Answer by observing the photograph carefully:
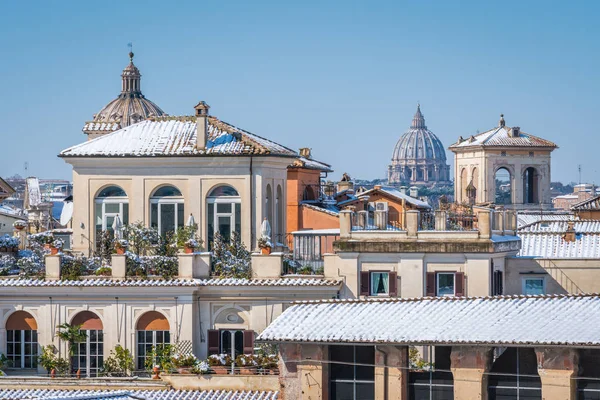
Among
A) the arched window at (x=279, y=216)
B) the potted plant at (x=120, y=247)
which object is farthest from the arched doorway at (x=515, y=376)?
the arched window at (x=279, y=216)

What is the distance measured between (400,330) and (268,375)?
→ 192 inches

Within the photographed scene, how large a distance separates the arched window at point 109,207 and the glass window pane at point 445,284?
34.0 feet

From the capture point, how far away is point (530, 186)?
108 metres

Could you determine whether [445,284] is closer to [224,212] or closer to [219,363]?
[219,363]

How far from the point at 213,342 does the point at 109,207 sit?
23.2 ft

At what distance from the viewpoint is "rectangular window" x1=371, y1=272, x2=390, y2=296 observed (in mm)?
46094

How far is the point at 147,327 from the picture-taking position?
4675 centimetres

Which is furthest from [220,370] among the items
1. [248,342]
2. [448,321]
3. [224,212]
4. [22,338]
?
[224,212]

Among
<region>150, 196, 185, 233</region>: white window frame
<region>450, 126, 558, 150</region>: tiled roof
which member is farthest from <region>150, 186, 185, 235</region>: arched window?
<region>450, 126, 558, 150</region>: tiled roof

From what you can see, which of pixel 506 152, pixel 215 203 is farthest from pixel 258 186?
pixel 506 152

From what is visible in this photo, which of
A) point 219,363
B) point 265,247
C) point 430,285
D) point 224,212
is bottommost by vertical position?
point 219,363

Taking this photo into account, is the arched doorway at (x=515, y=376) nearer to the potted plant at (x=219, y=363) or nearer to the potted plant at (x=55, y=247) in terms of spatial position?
the potted plant at (x=219, y=363)

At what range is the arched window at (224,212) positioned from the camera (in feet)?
168

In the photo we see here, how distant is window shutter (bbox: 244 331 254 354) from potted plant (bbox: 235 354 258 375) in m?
2.19
